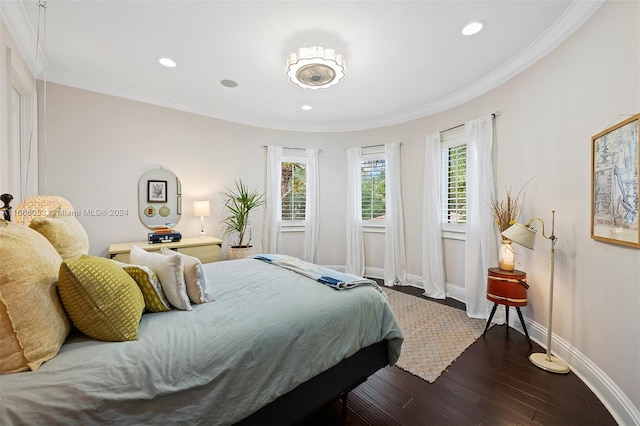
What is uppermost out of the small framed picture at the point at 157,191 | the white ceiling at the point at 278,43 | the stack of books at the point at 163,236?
the white ceiling at the point at 278,43

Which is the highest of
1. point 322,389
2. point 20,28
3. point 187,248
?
point 20,28

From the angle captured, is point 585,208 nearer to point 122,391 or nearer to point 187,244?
point 122,391

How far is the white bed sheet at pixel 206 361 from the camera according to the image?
826 millimetres

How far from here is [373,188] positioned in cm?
458

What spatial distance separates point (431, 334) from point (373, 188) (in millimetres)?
2587

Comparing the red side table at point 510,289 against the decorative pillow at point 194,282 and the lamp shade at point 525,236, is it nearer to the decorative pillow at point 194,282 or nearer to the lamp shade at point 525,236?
the lamp shade at point 525,236

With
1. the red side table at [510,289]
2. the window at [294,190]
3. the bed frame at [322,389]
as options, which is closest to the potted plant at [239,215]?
the window at [294,190]

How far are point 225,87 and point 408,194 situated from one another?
3.07m

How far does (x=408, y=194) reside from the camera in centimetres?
419

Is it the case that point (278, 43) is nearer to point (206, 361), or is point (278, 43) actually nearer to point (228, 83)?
point (228, 83)

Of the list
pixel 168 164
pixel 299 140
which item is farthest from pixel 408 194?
pixel 168 164

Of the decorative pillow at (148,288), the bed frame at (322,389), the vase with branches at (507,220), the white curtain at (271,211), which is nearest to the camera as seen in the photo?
the bed frame at (322,389)

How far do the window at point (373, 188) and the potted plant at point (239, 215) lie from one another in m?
1.91

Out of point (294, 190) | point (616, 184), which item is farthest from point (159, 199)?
point (616, 184)
